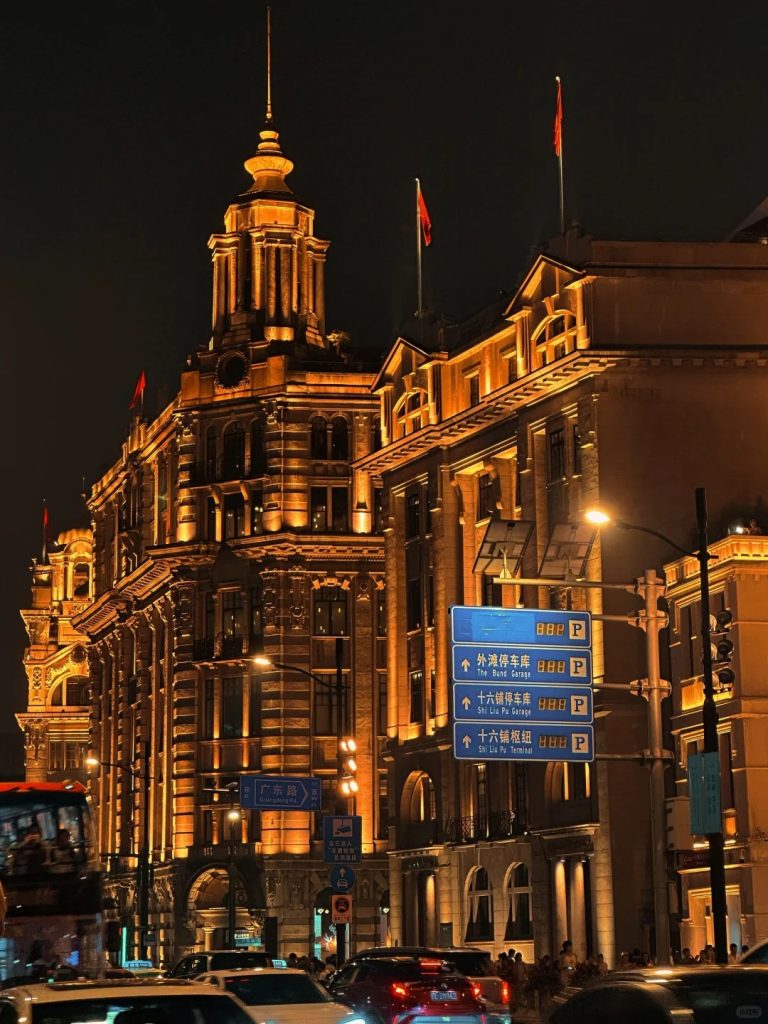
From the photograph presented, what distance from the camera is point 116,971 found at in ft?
125

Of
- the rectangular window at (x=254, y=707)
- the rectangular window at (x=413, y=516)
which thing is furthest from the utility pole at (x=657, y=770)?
the rectangular window at (x=254, y=707)

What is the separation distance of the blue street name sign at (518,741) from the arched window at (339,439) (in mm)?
52908

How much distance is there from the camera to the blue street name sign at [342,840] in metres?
44.0

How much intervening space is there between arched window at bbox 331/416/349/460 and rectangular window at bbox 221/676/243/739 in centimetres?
1130

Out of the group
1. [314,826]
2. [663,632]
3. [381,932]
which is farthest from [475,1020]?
[314,826]

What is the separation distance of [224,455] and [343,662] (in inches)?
479

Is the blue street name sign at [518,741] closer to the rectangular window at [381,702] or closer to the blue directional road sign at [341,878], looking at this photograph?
the blue directional road sign at [341,878]

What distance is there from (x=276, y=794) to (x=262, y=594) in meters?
33.2

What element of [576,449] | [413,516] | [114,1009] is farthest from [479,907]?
[114,1009]

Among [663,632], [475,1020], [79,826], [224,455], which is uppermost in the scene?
[224,455]

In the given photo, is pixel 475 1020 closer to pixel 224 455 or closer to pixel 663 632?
pixel 663 632

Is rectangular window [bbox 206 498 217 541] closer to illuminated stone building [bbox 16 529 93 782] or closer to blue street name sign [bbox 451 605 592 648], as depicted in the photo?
illuminated stone building [bbox 16 529 93 782]

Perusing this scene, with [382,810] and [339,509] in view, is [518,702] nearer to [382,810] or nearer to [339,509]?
[382,810]

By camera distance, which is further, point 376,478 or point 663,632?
point 376,478
